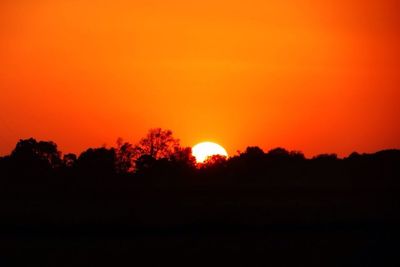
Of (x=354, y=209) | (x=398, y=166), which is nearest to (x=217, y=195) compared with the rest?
(x=354, y=209)

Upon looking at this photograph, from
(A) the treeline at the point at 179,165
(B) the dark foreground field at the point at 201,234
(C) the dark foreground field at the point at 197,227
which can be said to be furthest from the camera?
(A) the treeline at the point at 179,165

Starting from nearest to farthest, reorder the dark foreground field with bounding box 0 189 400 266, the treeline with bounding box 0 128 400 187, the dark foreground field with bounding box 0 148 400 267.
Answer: the dark foreground field with bounding box 0 189 400 266 < the dark foreground field with bounding box 0 148 400 267 < the treeline with bounding box 0 128 400 187

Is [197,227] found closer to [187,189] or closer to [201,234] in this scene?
[201,234]

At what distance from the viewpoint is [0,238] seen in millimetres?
37594

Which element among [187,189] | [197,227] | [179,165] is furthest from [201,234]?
[179,165]

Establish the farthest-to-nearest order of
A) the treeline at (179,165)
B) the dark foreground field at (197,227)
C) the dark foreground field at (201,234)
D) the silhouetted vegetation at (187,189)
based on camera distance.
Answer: the treeline at (179,165) → the silhouetted vegetation at (187,189) → the dark foreground field at (197,227) → the dark foreground field at (201,234)

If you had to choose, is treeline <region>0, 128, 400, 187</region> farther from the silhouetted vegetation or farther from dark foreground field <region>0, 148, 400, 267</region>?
dark foreground field <region>0, 148, 400, 267</region>

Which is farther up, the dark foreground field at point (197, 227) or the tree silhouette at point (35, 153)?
the tree silhouette at point (35, 153)

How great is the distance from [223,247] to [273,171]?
272ft

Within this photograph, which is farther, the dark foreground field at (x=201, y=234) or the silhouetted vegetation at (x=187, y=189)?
the silhouetted vegetation at (x=187, y=189)

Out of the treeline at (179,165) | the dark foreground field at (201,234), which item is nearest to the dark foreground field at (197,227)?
the dark foreground field at (201,234)

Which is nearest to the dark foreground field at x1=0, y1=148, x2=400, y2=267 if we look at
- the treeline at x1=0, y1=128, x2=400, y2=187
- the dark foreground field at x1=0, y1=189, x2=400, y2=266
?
the dark foreground field at x1=0, y1=189, x2=400, y2=266

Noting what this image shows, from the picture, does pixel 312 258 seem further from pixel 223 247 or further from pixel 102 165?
pixel 102 165

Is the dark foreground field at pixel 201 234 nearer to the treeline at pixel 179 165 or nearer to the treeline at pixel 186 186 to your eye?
the treeline at pixel 186 186
